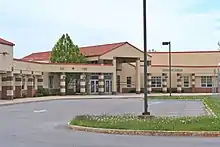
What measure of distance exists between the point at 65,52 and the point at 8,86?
21.6 meters

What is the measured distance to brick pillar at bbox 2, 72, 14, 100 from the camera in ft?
157

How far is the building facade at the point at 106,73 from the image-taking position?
171 feet

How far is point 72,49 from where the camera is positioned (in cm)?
6862

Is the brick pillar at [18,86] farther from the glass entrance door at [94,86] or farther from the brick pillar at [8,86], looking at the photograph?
the glass entrance door at [94,86]

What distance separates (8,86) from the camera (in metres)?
48.1

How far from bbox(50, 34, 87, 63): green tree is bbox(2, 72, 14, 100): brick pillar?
65.1ft

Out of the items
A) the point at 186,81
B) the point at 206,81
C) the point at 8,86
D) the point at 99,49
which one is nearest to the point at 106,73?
the point at 99,49

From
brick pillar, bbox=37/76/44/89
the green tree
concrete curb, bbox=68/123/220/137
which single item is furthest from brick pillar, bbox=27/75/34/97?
concrete curb, bbox=68/123/220/137

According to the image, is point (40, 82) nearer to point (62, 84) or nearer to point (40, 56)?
point (62, 84)

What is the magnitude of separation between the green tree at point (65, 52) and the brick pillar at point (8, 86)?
19.8m

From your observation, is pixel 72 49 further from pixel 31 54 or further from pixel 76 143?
pixel 76 143

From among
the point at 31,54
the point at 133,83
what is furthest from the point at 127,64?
the point at 31,54

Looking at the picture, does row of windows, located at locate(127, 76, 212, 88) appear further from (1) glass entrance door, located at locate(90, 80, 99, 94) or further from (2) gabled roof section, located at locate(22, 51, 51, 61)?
(2) gabled roof section, located at locate(22, 51, 51, 61)

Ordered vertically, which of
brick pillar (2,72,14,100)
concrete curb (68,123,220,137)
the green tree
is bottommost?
concrete curb (68,123,220,137)
